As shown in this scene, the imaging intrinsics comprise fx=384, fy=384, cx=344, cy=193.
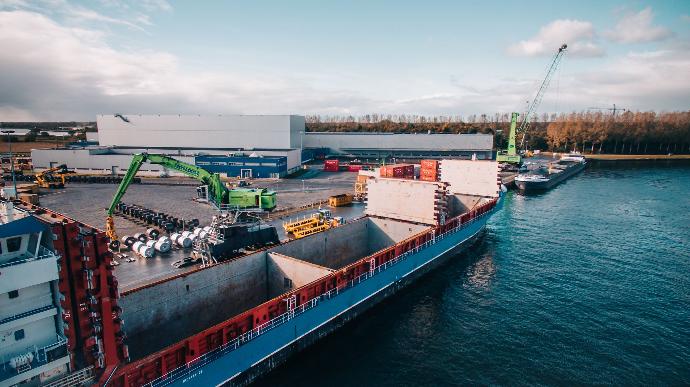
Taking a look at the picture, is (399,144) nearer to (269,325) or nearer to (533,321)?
(533,321)

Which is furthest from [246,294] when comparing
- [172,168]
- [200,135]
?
[200,135]

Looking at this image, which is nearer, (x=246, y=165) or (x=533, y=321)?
(x=533, y=321)

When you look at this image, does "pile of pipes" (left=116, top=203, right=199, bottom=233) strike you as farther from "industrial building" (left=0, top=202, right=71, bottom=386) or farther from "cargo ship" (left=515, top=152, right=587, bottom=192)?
"cargo ship" (left=515, top=152, right=587, bottom=192)

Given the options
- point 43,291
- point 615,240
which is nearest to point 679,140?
point 615,240

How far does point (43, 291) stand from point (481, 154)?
130 meters

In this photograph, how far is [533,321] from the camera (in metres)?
30.5

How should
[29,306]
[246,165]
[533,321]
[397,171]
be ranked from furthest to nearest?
[246,165], [397,171], [533,321], [29,306]

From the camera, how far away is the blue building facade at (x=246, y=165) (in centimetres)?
8875

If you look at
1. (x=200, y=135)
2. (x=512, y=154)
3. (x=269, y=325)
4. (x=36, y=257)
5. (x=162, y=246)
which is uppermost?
(x=200, y=135)

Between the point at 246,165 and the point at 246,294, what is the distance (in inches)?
2429

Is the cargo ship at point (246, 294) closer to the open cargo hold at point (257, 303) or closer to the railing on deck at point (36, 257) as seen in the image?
the open cargo hold at point (257, 303)

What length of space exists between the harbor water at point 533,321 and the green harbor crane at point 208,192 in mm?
19572

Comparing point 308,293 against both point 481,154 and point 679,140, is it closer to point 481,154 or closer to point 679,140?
point 481,154

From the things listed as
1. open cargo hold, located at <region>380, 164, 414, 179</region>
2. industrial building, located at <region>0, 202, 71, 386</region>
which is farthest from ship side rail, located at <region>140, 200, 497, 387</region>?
open cargo hold, located at <region>380, 164, 414, 179</region>
